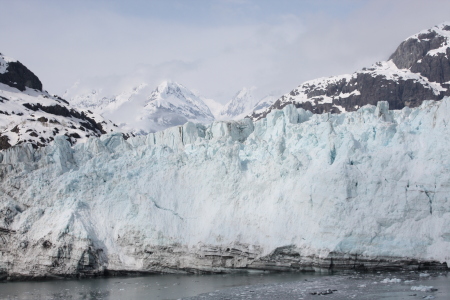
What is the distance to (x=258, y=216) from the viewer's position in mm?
29766

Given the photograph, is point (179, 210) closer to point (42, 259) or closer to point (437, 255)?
point (42, 259)

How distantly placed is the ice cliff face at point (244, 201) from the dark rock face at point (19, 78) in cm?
5329

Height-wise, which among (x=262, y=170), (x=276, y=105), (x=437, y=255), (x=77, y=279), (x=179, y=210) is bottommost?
(x=77, y=279)

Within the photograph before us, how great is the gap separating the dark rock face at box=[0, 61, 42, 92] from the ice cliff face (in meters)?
53.3

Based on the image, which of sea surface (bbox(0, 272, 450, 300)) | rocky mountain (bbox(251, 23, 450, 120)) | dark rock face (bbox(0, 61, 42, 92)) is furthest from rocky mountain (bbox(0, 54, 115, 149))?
rocky mountain (bbox(251, 23, 450, 120))

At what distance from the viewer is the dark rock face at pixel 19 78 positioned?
8325cm

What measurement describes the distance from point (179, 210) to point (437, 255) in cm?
1438

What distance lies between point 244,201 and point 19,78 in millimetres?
65558

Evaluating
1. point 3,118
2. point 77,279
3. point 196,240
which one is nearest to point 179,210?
point 196,240

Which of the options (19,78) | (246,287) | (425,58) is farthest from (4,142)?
(425,58)

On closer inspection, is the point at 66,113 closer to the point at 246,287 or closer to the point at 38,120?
the point at 38,120

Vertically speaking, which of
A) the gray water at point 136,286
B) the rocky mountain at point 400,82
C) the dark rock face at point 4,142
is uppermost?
the rocky mountain at point 400,82

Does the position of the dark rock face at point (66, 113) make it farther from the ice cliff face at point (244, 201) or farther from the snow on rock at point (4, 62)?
the ice cliff face at point (244, 201)

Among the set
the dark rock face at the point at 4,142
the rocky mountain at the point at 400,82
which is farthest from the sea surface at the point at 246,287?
Answer: the rocky mountain at the point at 400,82
